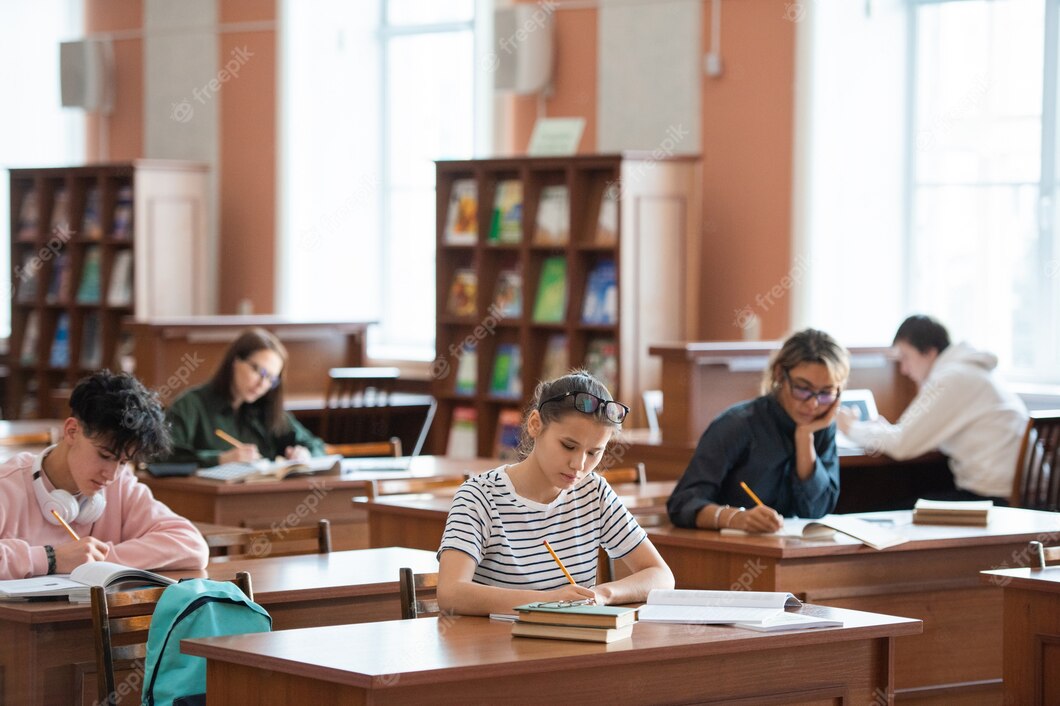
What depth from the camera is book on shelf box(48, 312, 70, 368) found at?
10414 mm

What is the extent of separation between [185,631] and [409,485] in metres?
2.29

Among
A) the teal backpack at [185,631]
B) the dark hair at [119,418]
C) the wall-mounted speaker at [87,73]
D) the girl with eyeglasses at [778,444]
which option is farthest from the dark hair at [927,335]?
the wall-mounted speaker at [87,73]

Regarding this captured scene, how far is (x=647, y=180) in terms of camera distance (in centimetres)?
788

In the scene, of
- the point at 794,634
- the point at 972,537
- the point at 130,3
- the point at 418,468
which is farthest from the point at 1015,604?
the point at 130,3

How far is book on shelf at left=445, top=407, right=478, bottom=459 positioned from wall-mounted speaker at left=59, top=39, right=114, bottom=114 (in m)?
4.04

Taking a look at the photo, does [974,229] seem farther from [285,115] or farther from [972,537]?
[285,115]

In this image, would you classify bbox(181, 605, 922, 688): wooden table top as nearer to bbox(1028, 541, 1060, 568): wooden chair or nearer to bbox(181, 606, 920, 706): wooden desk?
bbox(181, 606, 920, 706): wooden desk

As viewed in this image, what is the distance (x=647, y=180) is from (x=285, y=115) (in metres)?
3.19

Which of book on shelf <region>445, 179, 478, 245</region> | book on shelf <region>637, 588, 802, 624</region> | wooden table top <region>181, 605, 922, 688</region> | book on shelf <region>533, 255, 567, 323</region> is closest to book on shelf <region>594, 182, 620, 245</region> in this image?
book on shelf <region>533, 255, 567, 323</region>

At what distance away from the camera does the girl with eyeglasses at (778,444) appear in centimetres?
443

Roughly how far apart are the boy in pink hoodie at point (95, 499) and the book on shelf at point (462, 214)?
189 inches

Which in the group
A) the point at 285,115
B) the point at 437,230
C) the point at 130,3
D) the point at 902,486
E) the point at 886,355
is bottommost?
the point at 902,486

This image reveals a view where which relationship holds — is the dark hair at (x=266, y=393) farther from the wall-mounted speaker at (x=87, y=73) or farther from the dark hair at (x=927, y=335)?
the wall-mounted speaker at (x=87, y=73)

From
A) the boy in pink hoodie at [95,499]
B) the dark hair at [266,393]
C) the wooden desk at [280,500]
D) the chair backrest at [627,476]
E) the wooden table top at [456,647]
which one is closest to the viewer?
the wooden table top at [456,647]
